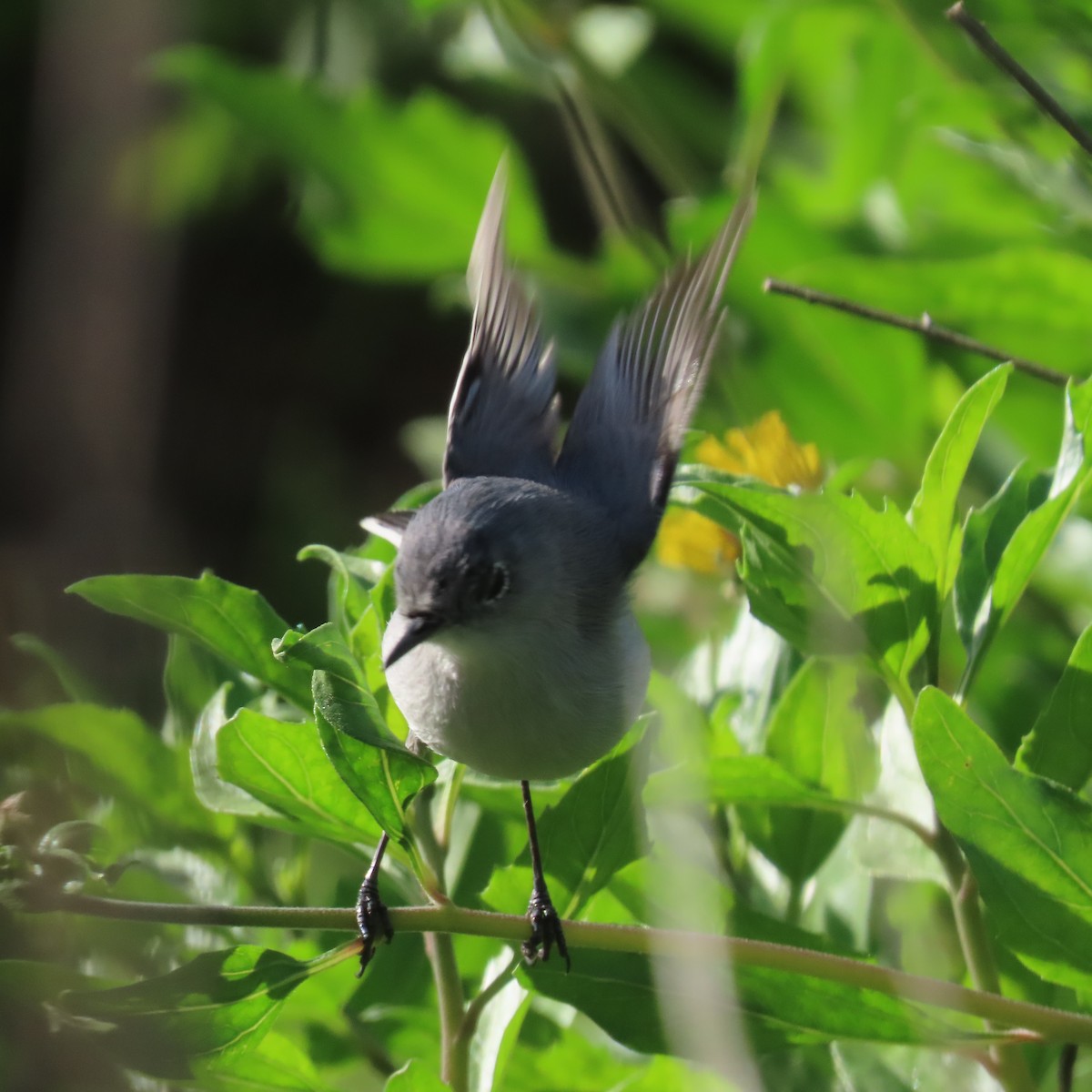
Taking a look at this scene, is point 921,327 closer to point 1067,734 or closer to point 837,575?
point 837,575

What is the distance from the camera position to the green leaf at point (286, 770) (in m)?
0.88

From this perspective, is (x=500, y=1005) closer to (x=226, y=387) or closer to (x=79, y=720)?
(x=79, y=720)

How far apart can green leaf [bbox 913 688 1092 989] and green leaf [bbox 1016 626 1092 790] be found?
0.07 meters

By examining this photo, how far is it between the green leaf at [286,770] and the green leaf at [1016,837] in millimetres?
345

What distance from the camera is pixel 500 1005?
0.96 m

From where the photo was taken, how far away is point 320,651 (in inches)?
31.9

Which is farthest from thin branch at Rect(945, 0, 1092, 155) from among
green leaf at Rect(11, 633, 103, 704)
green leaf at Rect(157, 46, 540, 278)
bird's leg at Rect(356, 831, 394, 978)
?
green leaf at Rect(157, 46, 540, 278)

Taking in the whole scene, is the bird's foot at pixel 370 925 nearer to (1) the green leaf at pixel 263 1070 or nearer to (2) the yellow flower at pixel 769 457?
(1) the green leaf at pixel 263 1070

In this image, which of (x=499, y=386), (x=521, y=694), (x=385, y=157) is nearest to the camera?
(x=521, y=694)

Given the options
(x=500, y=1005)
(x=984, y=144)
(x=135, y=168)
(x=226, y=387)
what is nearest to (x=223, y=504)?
(x=226, y=387)

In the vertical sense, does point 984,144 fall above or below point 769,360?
above

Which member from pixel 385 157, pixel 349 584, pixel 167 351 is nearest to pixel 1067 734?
pixel 349 584

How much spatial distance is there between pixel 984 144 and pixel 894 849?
0.72 m

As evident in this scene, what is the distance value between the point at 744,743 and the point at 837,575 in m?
0.24
